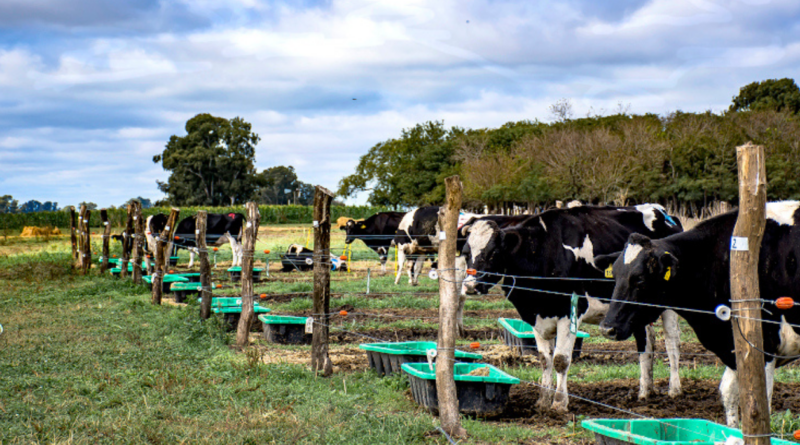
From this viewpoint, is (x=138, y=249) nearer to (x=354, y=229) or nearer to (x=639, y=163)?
(x=354, y=229)

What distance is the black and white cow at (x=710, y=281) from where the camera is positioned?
561 centimetres

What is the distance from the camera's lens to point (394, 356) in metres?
8.08

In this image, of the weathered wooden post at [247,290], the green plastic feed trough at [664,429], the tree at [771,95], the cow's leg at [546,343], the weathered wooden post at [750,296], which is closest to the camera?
the weathered wooden post at [750,296]

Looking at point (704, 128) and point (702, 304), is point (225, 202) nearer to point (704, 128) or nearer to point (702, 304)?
point (704, 128)

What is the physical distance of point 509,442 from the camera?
5809 mm

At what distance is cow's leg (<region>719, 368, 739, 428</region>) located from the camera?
223 inches

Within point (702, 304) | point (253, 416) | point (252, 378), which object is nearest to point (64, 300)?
point (252, 378)

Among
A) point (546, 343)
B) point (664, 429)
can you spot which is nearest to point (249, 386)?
point (546, 343)

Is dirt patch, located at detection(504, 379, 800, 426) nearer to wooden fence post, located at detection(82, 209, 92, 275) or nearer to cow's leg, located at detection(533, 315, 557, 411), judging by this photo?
cow's leg, located at detection(533, 315, 557, 411)

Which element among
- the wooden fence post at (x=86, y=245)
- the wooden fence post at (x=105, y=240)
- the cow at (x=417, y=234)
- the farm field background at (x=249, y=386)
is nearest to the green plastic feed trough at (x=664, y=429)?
the farm field background at (x=249, y=386)

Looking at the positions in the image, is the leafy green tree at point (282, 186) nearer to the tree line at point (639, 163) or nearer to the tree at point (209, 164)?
the tree at point (209, 164)

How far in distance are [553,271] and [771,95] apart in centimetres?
7057

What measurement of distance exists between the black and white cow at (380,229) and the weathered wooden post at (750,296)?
62.5ft

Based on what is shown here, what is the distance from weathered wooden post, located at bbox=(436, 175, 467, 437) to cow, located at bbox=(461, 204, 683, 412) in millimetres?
1366
